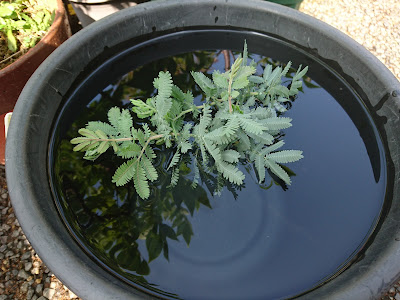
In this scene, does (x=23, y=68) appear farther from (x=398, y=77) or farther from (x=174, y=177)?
(x=398, y=77)

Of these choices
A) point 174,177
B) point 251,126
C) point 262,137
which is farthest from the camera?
point 174,177

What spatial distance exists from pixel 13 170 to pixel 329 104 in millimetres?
1239

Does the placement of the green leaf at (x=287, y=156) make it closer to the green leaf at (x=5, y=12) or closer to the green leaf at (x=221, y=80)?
the green leaf at (x=221, y=80)

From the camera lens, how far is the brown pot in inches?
62.6

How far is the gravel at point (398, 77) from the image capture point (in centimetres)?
166

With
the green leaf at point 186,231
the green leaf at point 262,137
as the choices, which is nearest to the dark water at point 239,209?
the green leaf at point 186,231

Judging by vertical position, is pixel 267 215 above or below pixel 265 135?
below

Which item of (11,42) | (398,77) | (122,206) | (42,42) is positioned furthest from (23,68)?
(398,77)

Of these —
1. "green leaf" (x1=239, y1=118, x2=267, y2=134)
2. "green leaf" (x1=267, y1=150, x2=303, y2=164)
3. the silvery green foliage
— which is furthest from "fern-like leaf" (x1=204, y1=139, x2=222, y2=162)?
"green leaf" (x1=267, y1=150, x2=303, y2=164)

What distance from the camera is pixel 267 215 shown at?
4.40ft

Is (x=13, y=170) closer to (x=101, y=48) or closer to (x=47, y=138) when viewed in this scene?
(x=47, y=138)

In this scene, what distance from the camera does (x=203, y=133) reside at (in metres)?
1.18

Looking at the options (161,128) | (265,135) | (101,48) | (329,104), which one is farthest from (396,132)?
(101,48)

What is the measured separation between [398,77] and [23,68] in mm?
2353
